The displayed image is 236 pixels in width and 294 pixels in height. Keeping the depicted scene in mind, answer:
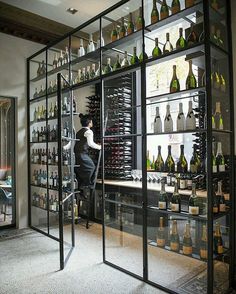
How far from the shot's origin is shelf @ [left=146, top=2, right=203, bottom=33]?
241cm

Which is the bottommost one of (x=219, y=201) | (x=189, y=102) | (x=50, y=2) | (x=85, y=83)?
(x=219, y=201)

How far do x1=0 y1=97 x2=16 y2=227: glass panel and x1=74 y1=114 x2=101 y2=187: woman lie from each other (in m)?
1.15

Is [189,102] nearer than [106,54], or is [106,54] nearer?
[189,102]

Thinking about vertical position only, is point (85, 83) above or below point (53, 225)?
above

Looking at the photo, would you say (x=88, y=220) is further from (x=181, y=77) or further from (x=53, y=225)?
(x=181, y=77)

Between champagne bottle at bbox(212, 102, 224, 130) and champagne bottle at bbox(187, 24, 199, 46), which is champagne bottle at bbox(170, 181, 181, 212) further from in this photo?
champagne bottle at bbox(187, 24, 199, 46)

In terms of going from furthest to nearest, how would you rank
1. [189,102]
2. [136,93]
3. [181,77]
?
[136,93]
[181,77]
[189,102]

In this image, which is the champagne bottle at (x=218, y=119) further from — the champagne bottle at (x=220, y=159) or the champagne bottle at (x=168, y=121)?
the champagne bottle at (x=168, y=121)

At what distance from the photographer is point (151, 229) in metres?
Answer: 2.96

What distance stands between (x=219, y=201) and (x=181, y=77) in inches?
64.7

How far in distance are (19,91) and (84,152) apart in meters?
Answer: 1.54

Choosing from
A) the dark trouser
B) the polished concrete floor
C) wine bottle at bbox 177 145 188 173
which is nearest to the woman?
the dark trouser

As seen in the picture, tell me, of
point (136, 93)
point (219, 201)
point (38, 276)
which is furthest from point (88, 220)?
point (219, 201)

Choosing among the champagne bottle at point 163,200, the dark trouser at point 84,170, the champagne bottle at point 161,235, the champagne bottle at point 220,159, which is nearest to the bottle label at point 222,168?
the champagne bottle at point 220,159
